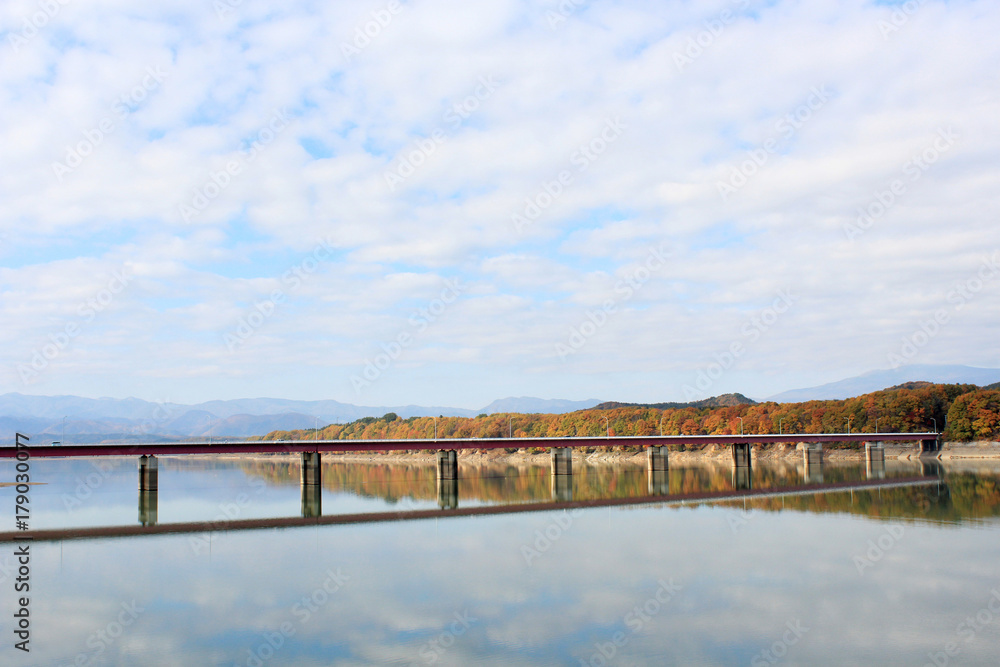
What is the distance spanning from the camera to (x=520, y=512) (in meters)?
58.0

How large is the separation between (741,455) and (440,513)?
2819 inches

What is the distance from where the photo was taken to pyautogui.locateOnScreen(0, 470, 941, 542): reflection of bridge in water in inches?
1972

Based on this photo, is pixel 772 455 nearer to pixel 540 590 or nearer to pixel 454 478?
pixel 454 478

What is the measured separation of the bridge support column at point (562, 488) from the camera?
69.7 metres

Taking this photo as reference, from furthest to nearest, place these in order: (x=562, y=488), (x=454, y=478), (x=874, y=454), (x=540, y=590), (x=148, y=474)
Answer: (x=874, y=454) < (x=454, y=478) < (x=562, y=488) < (x=148, y=474) < (x=540, y=590)

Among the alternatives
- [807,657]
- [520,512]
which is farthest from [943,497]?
[807,657]

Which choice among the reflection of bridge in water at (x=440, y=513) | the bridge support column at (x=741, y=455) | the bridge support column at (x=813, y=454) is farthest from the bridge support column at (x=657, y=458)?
the reflection of bridge in water at (x=440, y=513)

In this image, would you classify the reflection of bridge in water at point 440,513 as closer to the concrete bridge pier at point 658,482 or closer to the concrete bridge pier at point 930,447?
the concrete bridge pier at point 658,482

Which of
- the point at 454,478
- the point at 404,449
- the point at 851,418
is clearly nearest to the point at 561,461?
the point at 454,478

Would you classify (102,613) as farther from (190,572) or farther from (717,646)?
(717,646)

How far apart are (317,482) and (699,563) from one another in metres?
58.3

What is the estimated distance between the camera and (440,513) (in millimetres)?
58562

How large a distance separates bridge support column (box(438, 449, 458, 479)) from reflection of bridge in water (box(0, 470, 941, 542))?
10.4 m

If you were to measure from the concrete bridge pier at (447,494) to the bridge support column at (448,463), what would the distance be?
0.83m
